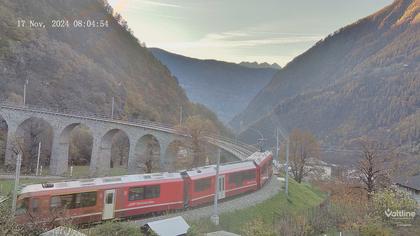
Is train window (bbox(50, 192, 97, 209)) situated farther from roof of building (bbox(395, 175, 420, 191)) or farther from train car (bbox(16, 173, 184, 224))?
roof of building (bbox(395, 175, 420, 191))

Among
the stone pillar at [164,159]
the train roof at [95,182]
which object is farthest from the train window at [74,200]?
the stone pillar at [164,159]

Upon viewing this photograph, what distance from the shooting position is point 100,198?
21438mm

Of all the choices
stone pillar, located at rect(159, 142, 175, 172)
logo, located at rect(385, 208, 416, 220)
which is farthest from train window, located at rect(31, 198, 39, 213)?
stone pillar, located at rect(159, 142, 175, 172)

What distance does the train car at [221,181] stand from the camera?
2622 cm

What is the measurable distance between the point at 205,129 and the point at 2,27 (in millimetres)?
65357

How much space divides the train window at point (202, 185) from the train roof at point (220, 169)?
324mm

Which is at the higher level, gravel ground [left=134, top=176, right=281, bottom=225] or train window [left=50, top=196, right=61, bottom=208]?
train window [left=50, top=196, right=61, bottom=208]

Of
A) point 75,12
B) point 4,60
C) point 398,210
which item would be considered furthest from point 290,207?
point 75,12

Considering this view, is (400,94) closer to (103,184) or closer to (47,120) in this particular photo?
(47,120)

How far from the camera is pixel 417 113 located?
4884 inches

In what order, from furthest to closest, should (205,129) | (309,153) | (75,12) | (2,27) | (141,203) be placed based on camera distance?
1. (75,12)
2. (2,27)
3. (309,153)
4. (205,129)
5. (141,203)

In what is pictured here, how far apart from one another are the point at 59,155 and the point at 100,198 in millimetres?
45116

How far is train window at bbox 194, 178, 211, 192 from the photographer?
2638 cm

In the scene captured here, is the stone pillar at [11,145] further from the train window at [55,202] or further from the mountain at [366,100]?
the mountain at [366,100]
